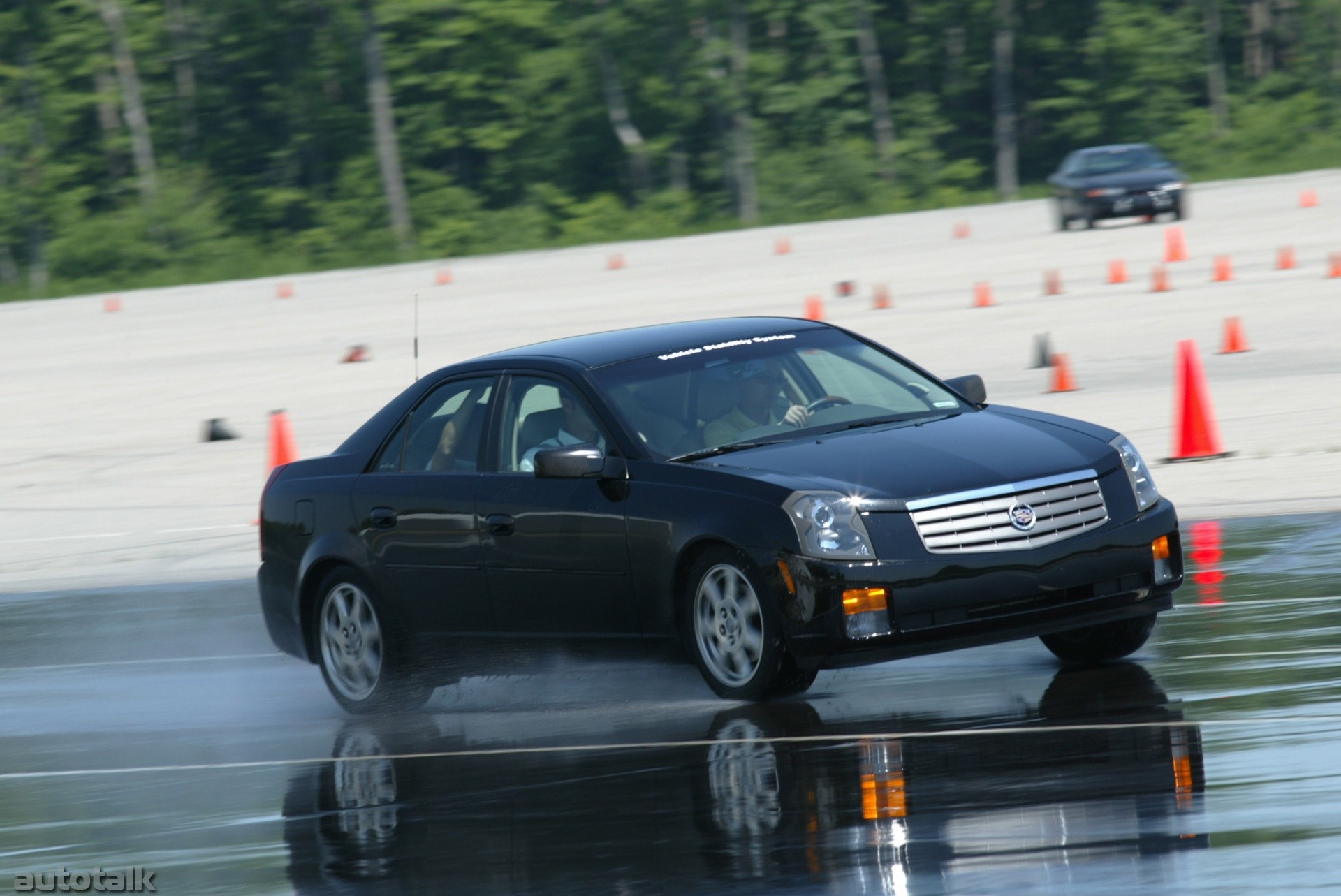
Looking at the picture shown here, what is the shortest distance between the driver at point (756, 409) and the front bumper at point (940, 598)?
3.16 feet

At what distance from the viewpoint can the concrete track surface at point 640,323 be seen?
17.0 m

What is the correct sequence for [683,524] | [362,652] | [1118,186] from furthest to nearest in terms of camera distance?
[1118,186]
[362,652]
[683,524]

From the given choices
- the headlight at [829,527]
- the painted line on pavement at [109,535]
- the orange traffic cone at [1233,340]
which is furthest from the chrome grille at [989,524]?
the orange traffic cone at [1233,340]

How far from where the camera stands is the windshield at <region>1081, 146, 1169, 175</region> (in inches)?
1660

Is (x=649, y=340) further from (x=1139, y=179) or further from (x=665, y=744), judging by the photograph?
(x=1139, y=179)

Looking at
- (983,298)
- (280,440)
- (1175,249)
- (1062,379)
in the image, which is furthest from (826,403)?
(1175,249)

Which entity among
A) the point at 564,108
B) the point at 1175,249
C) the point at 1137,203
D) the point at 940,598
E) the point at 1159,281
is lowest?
the point at 940,598

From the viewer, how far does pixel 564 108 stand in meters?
75.9

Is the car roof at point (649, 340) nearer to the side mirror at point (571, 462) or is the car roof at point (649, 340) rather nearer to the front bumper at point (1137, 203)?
the side mirror at point (571, 462)

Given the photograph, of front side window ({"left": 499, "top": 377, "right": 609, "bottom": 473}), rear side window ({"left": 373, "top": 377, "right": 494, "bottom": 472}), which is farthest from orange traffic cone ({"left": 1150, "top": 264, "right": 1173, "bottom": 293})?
front side window ({"left": 499, "top": 377, "right": 609, "bottom": 473})

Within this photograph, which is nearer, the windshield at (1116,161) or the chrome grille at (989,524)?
the chrome grille at (989,524)

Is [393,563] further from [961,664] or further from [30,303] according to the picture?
[30,303]

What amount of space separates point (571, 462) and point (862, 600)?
4.65ft

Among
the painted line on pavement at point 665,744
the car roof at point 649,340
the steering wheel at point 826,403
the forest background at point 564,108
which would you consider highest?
the forest background at point 564,108
